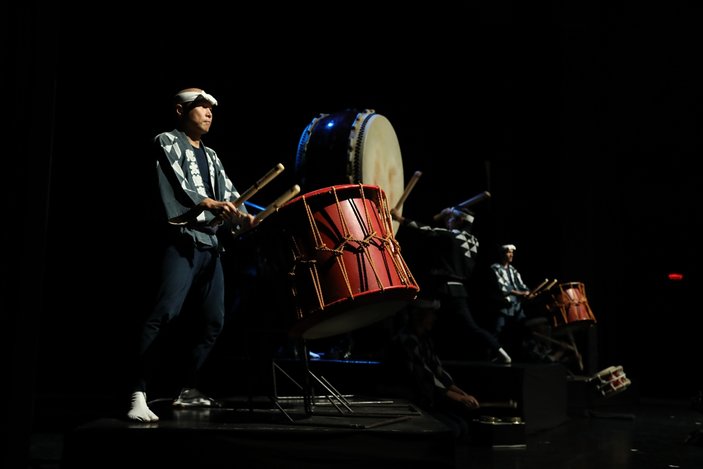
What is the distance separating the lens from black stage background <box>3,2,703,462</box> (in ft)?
14.0

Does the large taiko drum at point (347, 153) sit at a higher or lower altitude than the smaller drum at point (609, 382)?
higher

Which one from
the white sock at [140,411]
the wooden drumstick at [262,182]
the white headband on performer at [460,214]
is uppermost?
the white headband on performer at [460,214]

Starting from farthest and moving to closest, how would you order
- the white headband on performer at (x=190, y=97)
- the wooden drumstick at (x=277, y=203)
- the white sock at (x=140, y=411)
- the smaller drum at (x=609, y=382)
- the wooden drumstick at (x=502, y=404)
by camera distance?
the smaller drum at (x=609, y=382)
the wooden drumstick at (x=502, y=404)
the white headband on performer at (x=190, y=97)
the wooden drumstick at (x=277, y=203)
the white sock at (x=140, y=411)

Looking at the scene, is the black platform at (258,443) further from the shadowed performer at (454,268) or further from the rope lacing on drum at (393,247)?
the shadowed performer at (454,268)

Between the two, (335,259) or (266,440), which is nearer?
(266,440)

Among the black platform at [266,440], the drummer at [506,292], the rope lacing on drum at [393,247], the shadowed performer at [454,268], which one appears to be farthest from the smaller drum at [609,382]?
the rope lacing on drum at [393,247]

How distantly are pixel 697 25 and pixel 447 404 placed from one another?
5779mm

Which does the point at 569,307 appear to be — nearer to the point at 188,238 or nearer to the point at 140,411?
the point at 188,238

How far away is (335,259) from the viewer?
256 cm

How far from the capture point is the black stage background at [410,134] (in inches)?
168

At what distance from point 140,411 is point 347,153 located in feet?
7.94

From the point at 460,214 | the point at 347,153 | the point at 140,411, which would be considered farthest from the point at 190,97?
the point at 460,214

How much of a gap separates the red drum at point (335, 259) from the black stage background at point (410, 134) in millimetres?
877

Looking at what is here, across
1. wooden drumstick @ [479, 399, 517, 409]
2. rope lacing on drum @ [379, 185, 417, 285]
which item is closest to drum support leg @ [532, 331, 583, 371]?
wooden drumstick @ [479, 399, 517, 409]
